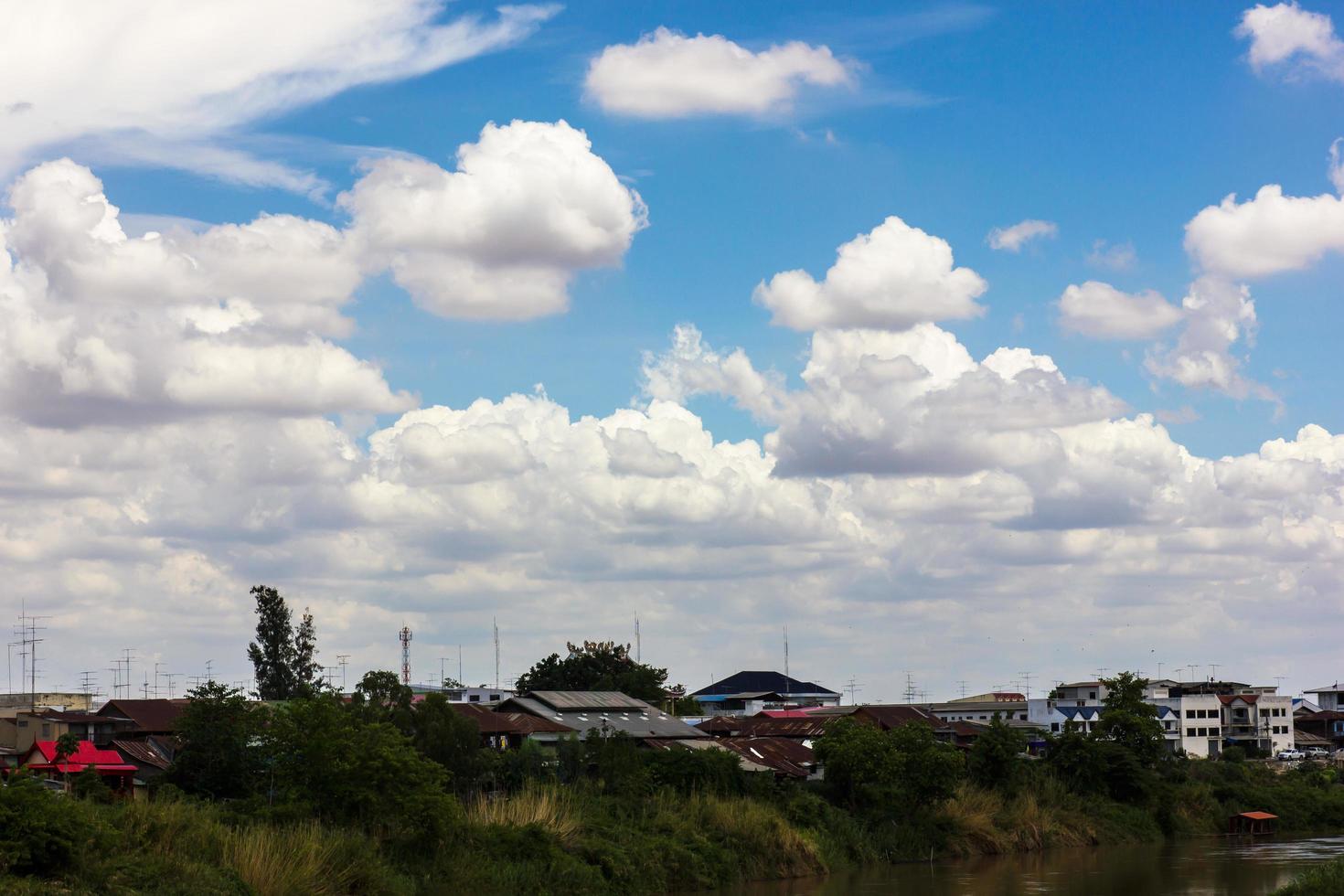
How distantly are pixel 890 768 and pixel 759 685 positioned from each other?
111 m

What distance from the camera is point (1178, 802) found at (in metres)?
71.6

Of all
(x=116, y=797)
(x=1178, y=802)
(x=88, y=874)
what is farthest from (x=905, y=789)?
(x=88, y=874)

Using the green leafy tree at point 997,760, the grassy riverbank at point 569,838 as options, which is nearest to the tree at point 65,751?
the grassy riverbank at point 569,838

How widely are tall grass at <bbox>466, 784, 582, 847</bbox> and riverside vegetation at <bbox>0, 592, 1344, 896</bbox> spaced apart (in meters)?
0.10

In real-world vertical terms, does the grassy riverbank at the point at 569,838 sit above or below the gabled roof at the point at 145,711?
below

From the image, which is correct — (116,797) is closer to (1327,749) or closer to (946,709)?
(946,709)

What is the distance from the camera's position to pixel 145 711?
59.8 metres

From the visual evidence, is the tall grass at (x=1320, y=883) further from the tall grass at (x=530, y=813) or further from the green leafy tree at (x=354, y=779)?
the green leafy tree at (x=354, y=779)

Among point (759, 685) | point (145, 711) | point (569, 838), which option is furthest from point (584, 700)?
point (759, 685)

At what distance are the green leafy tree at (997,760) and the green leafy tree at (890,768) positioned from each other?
18.1 feet

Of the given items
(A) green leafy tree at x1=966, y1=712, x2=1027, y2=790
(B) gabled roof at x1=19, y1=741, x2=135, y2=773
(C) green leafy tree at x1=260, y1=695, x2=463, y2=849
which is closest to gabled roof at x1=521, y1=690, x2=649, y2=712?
(A) green leafy tree at x1=966, y1=712, x2=1027, y2=790

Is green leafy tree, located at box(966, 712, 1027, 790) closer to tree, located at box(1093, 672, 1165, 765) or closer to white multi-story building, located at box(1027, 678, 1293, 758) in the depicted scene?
tree, located at box(1093, 672, 1165, 765)

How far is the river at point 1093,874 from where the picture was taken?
46.7 meters

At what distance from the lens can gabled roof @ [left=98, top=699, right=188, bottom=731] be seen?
5741cm
